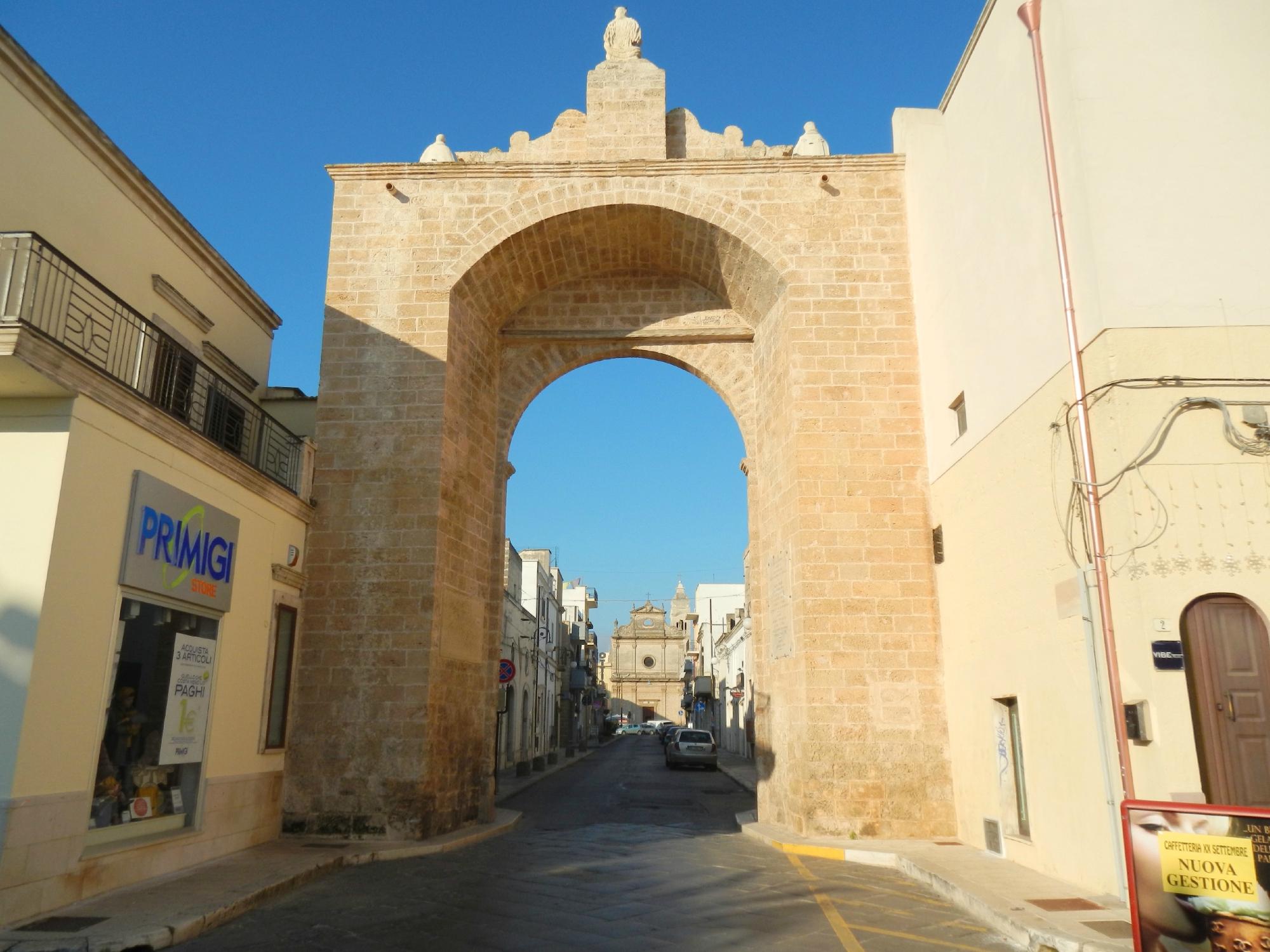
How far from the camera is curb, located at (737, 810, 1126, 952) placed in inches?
224

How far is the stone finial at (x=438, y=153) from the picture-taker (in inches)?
523

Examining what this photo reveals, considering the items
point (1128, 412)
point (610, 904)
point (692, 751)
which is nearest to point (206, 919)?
point (610, 904)

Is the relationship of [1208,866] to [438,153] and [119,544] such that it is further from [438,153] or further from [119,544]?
[438,153]

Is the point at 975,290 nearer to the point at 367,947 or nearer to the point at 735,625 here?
the point at 367,947

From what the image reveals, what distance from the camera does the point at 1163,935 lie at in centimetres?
465

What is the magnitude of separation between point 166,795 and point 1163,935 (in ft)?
24.3

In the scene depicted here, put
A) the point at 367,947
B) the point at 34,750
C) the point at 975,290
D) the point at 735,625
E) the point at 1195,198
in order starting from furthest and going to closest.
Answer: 1. the point at 735,625
2. the point at 975,290
3. the point at 1195,198
4. the point at 34,750
5. the point at 367,947

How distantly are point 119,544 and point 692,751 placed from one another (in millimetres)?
23487

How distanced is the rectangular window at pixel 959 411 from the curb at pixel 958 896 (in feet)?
14.4

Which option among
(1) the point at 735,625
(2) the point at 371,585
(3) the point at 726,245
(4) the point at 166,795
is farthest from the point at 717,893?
(1) the point at 735,625

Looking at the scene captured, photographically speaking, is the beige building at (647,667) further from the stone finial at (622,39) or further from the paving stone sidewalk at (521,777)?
the stone finial at (622,39)

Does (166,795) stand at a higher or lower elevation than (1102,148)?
lower

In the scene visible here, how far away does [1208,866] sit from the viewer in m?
4.53

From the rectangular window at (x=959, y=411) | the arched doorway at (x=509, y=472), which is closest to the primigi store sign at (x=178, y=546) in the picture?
the arched doorway at (x=509, y=472)
